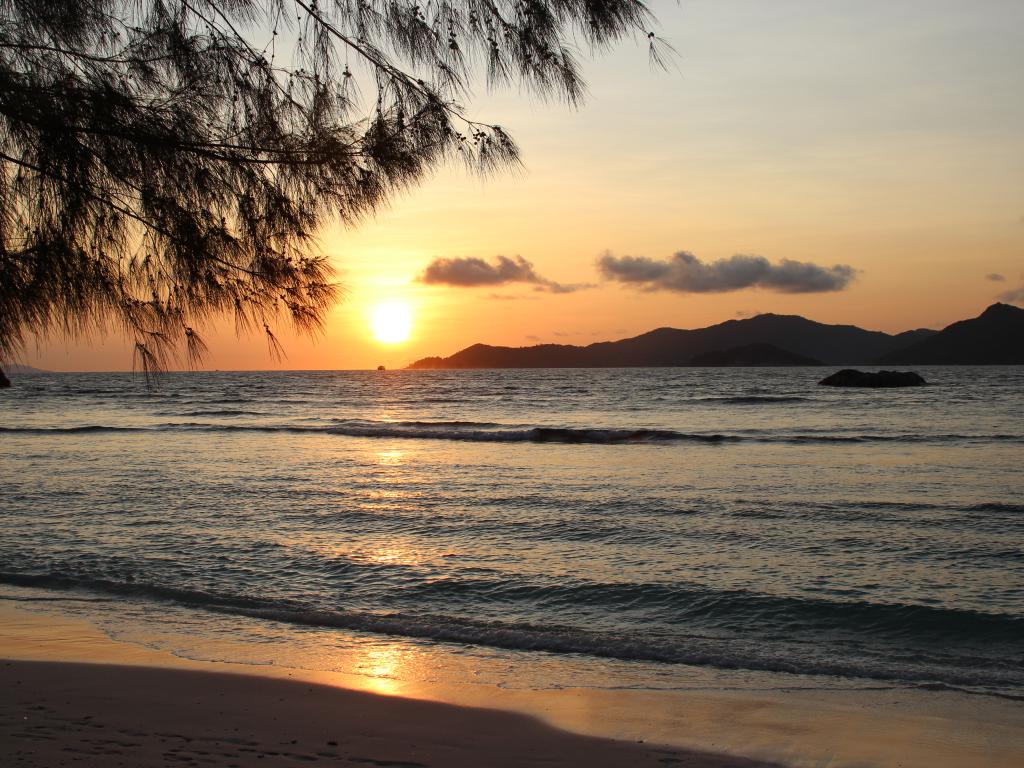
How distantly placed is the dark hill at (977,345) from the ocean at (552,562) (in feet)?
594

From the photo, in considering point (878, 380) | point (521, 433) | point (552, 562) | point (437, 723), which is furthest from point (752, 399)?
point (437, 723)

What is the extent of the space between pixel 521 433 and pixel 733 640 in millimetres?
25776

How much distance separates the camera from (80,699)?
17.3 ft

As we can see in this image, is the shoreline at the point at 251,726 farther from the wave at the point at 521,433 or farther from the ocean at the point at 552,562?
the wave at the point at 521,433

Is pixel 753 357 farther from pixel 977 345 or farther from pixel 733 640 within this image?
pixel 733 640

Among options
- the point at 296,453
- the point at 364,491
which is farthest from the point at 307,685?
the point at 296,453

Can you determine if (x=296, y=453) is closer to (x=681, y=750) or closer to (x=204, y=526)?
(x=204, y=526)

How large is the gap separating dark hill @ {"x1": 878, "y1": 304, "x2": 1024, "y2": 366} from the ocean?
181m

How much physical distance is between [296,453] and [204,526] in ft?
40.9

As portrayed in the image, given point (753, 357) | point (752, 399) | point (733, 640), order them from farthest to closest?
point (753, 357), point (752, 399), point (733, 640)

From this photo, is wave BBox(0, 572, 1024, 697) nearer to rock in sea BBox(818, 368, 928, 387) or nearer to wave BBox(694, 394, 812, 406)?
wave BBox(694, 394, 812, 406)

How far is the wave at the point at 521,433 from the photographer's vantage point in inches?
1081

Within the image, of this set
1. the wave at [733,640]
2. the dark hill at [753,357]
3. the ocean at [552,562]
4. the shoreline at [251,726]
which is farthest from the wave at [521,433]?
the dark hill at [753,357]

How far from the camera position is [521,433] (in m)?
32.9
